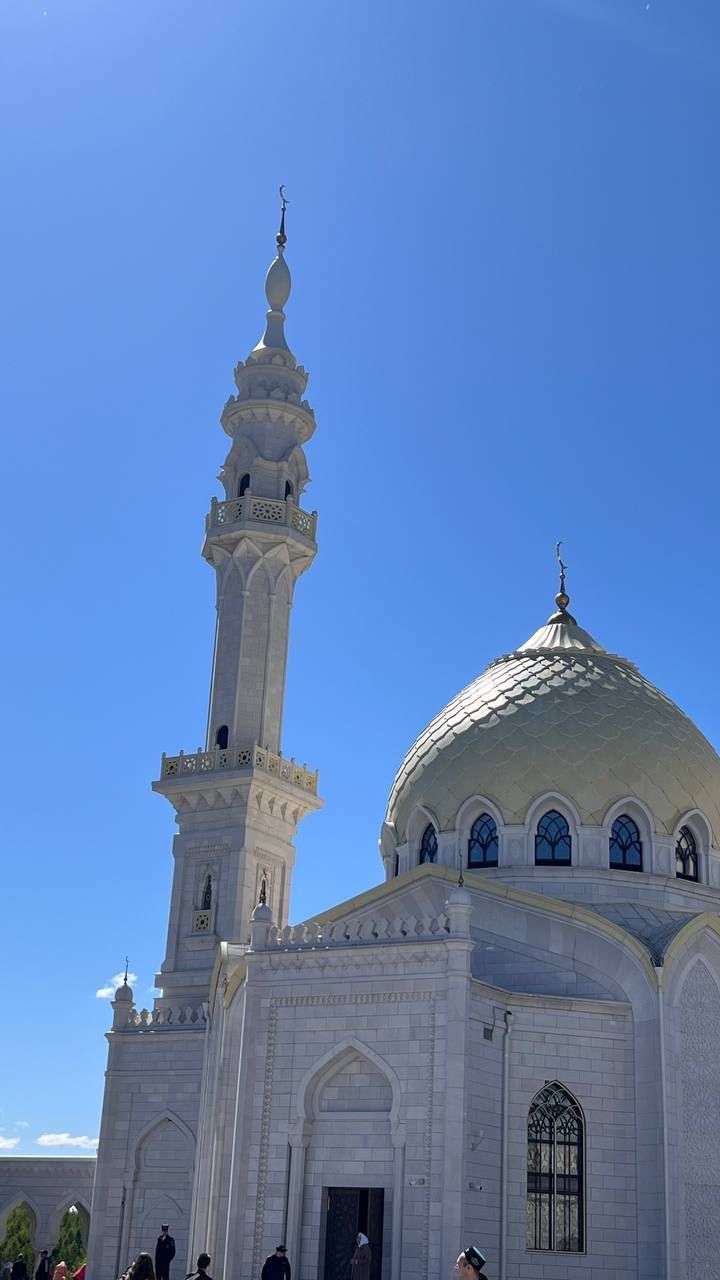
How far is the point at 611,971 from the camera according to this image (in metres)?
23.1

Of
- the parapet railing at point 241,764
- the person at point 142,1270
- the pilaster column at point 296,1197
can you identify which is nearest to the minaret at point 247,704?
the parapet railing at point 241,764

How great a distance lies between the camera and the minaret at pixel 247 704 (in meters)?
30.3

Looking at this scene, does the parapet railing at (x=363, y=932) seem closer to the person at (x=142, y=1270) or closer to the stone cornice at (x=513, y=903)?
the stone cornice at (x=513, y=903)

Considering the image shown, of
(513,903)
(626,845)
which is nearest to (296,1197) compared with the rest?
(513,903)

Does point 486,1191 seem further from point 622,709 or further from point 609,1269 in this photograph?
point 622,709

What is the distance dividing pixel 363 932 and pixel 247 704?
10.6m

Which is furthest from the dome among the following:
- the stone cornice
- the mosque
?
the stone cornice

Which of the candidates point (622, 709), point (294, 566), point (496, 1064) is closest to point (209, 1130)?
point (496, 1064)

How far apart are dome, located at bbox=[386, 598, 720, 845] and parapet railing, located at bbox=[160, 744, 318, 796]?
292 centimetres

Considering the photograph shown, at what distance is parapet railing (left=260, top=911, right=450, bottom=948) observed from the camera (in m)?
20.8

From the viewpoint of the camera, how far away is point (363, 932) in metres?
21.5

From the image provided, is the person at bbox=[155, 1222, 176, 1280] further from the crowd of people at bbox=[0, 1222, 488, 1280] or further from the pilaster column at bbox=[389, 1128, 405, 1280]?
the pilaster column at bbox=[389, 1128, 405, 1280]

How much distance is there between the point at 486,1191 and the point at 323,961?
152 inches

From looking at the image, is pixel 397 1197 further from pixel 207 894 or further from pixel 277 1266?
pixel 207 894
